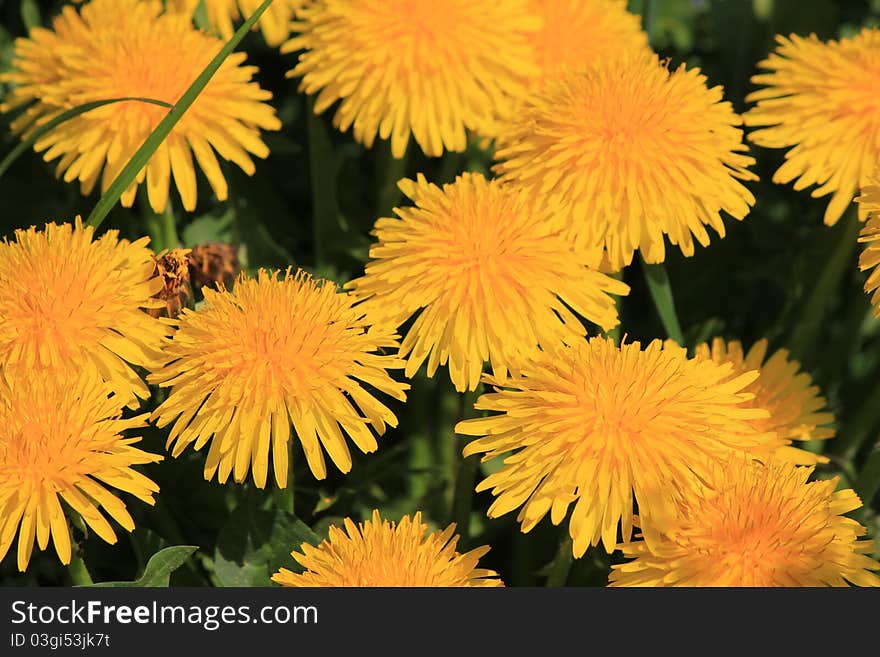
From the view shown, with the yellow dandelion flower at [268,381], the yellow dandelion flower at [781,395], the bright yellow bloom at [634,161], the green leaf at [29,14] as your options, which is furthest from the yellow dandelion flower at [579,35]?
the green leaf at [29,14]

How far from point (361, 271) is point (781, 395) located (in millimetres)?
598

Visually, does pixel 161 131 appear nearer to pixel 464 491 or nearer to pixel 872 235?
pixel 464 491

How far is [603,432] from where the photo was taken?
3.47 feet

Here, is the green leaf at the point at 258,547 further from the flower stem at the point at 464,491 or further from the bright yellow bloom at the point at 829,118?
the bright yellow bloom at the point at 829,118

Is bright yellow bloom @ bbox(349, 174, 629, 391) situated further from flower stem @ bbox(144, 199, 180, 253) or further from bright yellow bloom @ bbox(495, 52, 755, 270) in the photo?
flower stem @ bbox(144, 199, 180, 253)

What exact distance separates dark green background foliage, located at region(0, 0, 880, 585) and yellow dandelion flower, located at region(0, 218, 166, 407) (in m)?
0.16

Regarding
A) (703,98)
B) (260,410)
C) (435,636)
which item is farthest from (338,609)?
(703,98)

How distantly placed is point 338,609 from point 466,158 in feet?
2.62

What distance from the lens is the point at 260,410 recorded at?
107 centimetres

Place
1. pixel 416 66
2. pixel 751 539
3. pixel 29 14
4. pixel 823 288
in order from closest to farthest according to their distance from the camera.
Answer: pixel 751 539
pixel 416 66
pixel 823 288
pixel 29 14

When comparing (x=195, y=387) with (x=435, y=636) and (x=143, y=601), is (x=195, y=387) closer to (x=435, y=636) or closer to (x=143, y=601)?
(x=143, y=601)

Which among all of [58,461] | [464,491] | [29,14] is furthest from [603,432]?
[29,14]

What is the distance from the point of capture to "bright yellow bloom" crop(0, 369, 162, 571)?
101 centimetres

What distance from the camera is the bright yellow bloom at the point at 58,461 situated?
1013 mm
